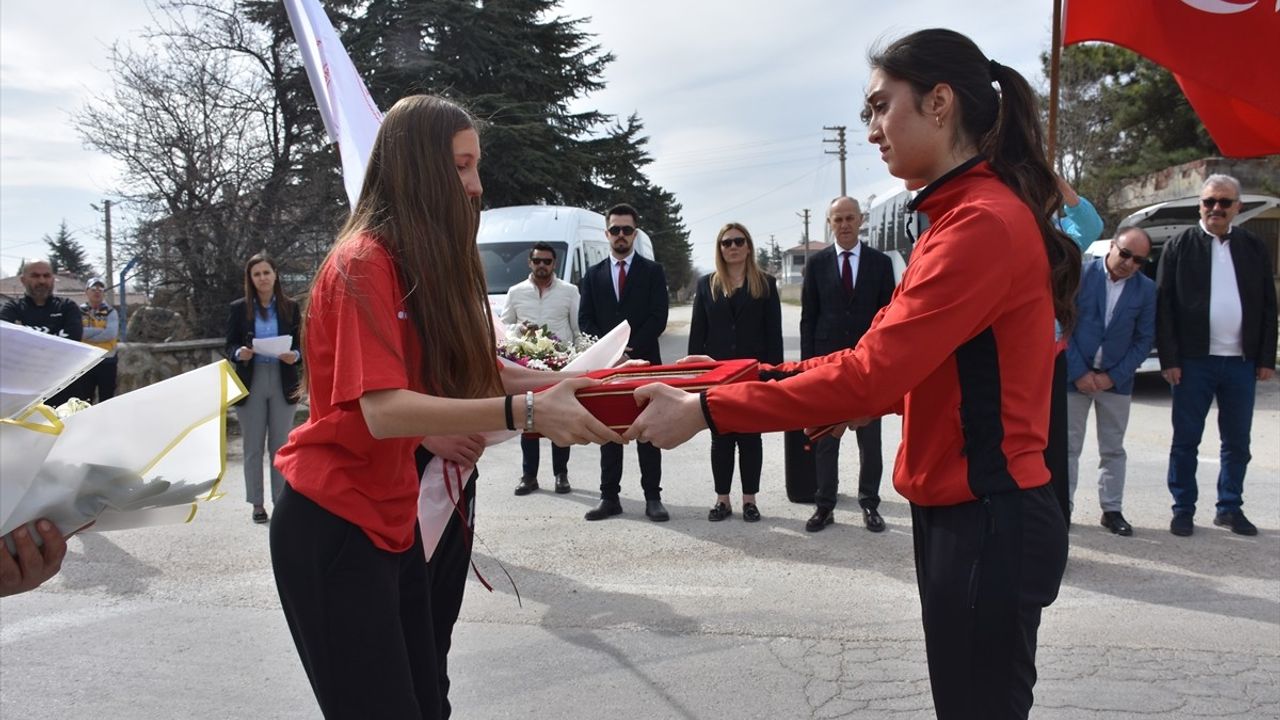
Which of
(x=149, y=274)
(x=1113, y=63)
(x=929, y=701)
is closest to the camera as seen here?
(x=929, y=701)

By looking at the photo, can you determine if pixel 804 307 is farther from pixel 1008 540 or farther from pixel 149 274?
pixel 149 274

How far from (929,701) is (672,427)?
233 centimetres

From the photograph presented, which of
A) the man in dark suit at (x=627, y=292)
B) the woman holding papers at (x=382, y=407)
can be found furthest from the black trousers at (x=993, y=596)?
the man in dark suit at (x=627, y=292)

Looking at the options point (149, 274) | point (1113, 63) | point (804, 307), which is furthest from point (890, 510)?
point (1113, 63)

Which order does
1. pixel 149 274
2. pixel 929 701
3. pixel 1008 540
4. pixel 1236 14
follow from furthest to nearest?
pixel 149 274, pixel 1236 14, pixel 929 701, pixel 1008 540

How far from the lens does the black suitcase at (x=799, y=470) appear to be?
7.19 meters

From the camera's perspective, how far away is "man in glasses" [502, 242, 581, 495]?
7949 mm

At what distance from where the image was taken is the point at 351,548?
2.17 metres

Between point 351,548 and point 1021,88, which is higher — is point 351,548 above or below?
below

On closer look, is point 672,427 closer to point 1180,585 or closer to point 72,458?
point 72,458

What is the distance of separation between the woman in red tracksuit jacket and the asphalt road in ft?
6.01

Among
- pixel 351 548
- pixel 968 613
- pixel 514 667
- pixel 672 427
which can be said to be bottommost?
pixel 514 667

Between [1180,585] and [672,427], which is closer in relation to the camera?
[672,427]

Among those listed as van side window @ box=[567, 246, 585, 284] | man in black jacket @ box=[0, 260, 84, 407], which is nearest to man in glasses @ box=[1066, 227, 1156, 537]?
man in black jacket @ box=[0, 260, 84, 407]
